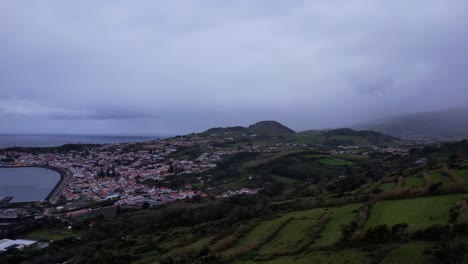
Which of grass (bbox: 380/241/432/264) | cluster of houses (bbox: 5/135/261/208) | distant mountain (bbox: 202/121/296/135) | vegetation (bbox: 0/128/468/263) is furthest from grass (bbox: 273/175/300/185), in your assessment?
distant mountain (bbox: 202/121/296/135)

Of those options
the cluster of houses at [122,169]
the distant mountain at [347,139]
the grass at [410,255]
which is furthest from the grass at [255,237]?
the distant mountain at [347,139]

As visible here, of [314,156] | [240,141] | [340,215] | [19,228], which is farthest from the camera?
[240,141]

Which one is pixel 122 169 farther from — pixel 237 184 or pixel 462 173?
pixel 462 173

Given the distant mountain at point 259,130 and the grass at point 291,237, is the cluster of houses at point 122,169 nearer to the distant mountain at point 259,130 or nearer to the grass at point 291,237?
the grass at point 291,237

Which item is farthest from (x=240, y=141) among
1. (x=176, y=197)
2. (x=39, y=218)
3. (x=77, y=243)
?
(x=77, y=243)

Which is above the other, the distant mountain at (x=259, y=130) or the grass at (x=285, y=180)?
the distant mountain at (x=259, y=130)

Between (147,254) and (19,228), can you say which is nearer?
(147,254)

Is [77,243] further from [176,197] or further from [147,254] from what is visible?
[176,197]

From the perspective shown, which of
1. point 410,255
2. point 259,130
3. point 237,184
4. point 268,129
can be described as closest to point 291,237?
point 410,255
